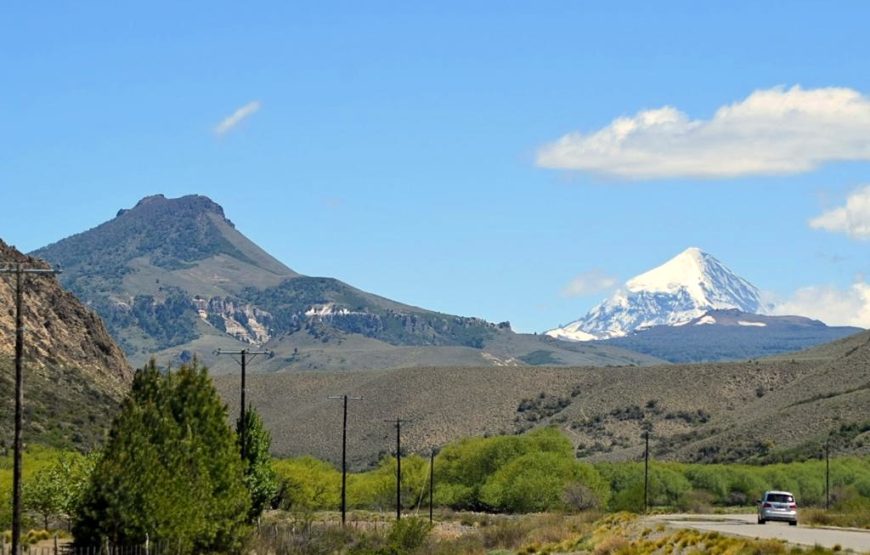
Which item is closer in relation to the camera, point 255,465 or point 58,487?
point 58,487

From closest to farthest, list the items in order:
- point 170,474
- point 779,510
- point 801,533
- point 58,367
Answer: point 170,474, point 801,533, point 779,510, point 58,367

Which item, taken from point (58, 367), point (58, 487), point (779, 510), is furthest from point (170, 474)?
point (58, 367)

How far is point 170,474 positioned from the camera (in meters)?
52.9

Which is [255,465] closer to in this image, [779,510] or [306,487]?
[779,510]

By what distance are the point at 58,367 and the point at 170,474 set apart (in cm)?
7431

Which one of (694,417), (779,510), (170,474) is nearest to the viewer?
(170,474)

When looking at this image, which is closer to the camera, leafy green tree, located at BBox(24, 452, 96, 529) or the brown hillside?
leafy green tree, located at BBox(24, 452, 96, 529)

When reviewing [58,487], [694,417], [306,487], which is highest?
[694,417]

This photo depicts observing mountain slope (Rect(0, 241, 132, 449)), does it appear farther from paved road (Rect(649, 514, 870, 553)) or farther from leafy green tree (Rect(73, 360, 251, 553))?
paved road (Rect(649, 514, 870, 553))

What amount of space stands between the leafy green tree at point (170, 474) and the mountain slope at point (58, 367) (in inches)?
1443

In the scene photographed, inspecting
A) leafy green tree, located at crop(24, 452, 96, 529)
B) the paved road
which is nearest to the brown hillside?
the paved road

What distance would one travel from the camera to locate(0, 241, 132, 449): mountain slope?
102m

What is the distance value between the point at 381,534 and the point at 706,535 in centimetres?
2379

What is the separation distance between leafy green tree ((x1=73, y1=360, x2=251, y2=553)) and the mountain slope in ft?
120
